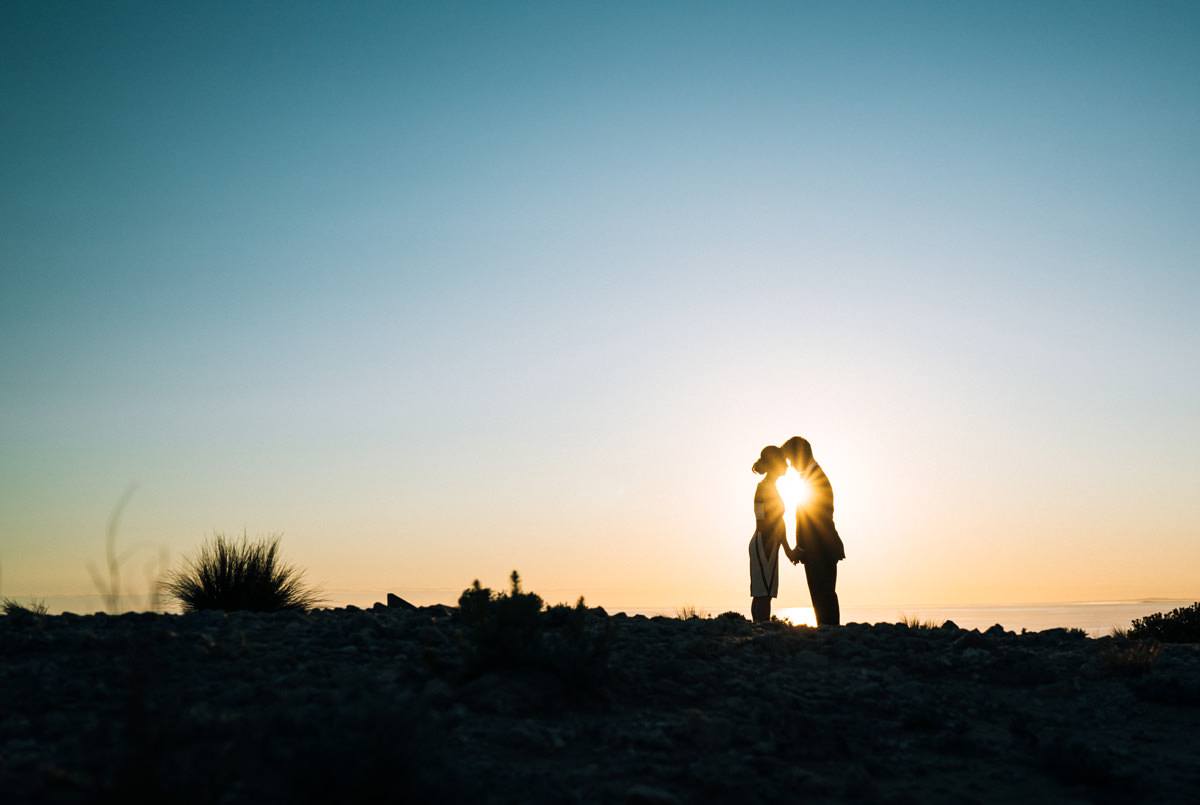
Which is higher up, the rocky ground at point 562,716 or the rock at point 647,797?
the rocky ground at point 562,716

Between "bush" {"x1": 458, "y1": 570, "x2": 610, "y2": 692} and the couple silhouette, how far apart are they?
660cm

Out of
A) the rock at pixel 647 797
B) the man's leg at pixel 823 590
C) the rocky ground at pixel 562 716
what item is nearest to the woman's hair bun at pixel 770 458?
the man's leg at pixel 823 590

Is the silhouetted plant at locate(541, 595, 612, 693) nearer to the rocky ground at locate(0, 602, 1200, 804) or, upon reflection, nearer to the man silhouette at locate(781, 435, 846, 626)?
the rocky ground at locate(0, 602, 1200, 804)

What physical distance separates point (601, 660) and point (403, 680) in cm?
157

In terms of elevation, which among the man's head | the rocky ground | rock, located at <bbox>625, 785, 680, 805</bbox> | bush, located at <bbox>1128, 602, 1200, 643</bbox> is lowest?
rock, located at <bbox>625, 785, 680, 805</bbox>

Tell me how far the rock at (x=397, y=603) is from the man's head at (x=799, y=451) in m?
5.90

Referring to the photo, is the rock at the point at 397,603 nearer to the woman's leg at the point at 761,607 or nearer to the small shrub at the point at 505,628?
the small shrub at the point at 505,628

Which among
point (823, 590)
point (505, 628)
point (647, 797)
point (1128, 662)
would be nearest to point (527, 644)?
point (505, 628)

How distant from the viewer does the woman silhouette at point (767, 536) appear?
14695mm

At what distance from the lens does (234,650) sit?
26.8ft

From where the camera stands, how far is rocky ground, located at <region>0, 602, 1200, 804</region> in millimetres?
5555

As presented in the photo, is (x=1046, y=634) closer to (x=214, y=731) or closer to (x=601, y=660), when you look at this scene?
(x=601, y=660)

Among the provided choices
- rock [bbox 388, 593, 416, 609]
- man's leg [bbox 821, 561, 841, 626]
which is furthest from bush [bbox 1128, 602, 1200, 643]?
rock [bbox 388, 593, 416, 609]

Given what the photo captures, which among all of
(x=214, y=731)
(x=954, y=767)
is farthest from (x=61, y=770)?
(x=954, y=767)
